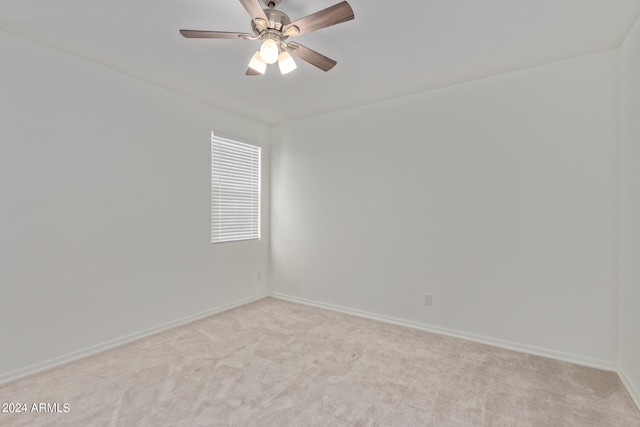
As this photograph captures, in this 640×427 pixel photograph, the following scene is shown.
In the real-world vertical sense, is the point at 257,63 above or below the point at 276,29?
below

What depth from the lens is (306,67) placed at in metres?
2.80

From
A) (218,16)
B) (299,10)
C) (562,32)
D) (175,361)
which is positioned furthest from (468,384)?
(218,16)

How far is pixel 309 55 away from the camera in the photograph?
2121mm

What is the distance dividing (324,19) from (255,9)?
1.24 ft

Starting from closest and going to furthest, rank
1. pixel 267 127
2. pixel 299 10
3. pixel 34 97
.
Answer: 1. pixel 299 10
2. pixel 34 97
3. pixel 267 127

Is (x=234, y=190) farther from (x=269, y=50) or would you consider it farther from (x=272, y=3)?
(x=272, y=3)

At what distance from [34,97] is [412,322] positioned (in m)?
4.03

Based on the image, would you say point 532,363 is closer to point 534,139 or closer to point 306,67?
point 534,139

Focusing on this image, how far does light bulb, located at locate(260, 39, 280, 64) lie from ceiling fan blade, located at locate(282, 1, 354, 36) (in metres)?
0.12

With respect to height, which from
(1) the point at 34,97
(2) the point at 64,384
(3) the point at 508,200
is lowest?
(2) the point at 64,384

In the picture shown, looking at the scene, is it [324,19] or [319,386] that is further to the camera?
[319,386]

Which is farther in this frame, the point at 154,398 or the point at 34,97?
the point at 34,97

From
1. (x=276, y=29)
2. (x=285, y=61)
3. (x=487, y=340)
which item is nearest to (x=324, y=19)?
(x=276, y=29)

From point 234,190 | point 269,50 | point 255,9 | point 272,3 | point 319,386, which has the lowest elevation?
point 319,386
